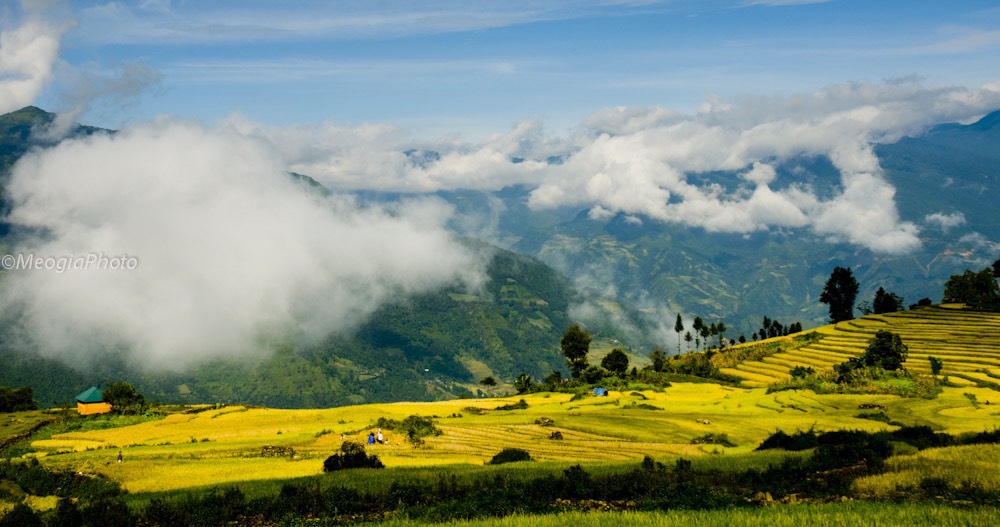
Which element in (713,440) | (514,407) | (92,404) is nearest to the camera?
(713,440)

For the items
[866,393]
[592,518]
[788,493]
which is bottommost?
[866,393]

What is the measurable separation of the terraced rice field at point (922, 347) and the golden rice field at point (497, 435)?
917 inches

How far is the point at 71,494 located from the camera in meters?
27.3

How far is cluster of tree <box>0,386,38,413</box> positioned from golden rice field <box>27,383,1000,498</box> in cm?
7542

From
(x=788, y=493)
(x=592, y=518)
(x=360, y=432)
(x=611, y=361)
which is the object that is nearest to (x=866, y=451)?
(x=788, y=493)

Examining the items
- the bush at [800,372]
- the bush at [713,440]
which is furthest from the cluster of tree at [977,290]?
the bush at [713,440]

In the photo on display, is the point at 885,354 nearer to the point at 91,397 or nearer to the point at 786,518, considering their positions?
the point at 786,518

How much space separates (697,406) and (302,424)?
49931mm

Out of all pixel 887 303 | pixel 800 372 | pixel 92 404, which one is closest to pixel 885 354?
pixel 800 372

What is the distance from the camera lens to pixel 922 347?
114m

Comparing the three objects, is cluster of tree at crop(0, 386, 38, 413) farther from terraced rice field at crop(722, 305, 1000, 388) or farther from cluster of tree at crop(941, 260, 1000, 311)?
cluster of tree at crop(941, 260, 1000, 311)

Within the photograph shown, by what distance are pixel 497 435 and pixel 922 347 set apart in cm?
A: 10336

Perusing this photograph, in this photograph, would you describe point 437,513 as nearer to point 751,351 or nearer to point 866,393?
point 866,393

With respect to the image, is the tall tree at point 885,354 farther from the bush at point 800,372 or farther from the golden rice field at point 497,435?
the golden rice field at point 497,435
